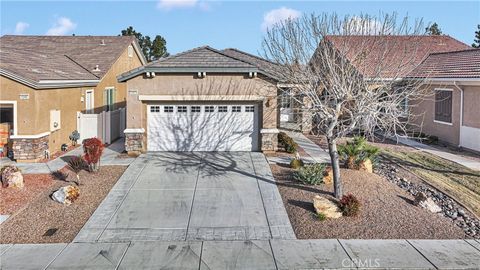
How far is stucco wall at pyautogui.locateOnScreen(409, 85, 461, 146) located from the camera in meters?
18.4

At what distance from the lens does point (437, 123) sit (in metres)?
20.1

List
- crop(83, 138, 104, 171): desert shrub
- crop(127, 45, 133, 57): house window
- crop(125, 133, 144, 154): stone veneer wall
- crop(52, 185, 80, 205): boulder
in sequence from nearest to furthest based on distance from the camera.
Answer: crop(52, 185, 80, 205): boulder, crop(83, 138, 104, 171): desert shrub, crop(125, 133, 144, 154): stone veneer wall, crop(127, 45, 133, 57): house window

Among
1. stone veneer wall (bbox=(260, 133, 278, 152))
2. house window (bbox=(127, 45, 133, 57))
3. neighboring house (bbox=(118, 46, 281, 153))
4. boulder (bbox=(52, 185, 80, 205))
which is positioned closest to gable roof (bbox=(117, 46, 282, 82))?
neighboring house (bbox=(118, 46, 281, 153))

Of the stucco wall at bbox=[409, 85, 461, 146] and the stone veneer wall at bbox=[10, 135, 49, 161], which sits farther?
the stucco wall at bbox=[409, 85, 461, 146]

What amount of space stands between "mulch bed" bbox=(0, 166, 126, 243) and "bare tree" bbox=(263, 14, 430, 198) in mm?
6060

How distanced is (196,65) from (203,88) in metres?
0.94

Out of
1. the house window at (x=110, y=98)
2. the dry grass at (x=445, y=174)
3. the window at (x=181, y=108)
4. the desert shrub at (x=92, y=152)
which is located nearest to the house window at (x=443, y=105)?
the dry grass at (x=445, y=174)

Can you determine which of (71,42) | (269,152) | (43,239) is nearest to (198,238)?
(43,239)

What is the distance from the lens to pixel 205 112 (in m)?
16.7

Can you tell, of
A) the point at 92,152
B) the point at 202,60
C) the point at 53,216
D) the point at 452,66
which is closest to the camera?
the point at 53,216

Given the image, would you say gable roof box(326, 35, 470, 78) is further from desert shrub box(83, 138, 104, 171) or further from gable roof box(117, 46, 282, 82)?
desert shrub box(83, 138, 104, 171)

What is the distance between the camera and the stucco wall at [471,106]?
16.9m

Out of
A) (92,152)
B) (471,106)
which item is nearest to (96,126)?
(92,152)

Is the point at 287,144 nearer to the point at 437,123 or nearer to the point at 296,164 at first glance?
the point at 296,164
